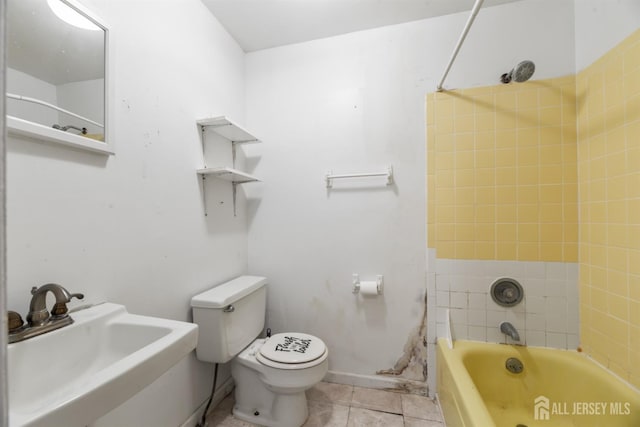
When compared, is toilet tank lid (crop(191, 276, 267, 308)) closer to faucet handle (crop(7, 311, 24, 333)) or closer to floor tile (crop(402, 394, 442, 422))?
faucet handle (crop(7, 311, 24, 333))

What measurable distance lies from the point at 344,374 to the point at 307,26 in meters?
2.36

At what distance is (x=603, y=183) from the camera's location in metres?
1.26

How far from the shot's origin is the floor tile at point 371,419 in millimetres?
1408

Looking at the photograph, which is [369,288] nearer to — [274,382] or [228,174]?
[274,382]

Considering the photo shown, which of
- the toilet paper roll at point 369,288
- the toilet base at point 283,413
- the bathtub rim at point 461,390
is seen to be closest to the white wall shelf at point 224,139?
the toilet paper roll at point 369,288

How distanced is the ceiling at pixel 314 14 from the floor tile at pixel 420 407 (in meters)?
2.40

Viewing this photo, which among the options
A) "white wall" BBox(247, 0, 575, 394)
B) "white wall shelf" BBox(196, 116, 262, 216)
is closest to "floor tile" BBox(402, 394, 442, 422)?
"white wall" BBox(247, 0, 575, 394)

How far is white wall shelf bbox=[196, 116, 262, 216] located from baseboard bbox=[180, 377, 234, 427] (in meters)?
1.09

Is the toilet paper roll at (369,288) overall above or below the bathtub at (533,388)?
above

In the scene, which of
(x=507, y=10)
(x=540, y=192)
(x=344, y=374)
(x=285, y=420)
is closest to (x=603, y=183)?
(x=540, y=192)

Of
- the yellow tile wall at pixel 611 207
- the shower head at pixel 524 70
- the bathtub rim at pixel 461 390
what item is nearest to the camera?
the bathtub rim at pixel 461 390

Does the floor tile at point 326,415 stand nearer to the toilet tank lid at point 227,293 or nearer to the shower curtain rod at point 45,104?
the toilet tank lid at point 227,293

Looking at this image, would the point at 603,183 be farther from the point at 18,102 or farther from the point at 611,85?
the point at 18,102

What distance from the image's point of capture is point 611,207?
1.22m
